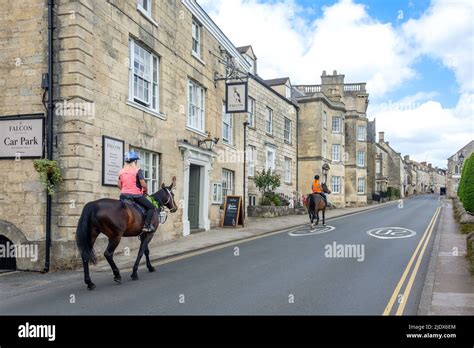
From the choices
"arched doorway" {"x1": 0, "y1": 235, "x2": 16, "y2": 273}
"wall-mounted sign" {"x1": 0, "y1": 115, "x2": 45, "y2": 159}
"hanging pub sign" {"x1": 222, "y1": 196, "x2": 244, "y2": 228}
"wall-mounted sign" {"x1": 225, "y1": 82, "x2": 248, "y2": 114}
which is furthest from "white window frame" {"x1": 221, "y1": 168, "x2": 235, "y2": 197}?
"arched doorway" {"x1": 0, "y1": 235, "x2": 16, "y2": 273}

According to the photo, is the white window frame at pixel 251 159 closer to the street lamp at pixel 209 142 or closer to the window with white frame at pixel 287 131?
A: the street lamp at pixel 209 142

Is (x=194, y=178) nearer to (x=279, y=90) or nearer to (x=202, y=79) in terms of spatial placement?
(x=202, y=79)

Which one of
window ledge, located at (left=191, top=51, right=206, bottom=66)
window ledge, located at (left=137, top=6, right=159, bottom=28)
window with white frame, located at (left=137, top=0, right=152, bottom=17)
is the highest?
window with white frame, located at (left=137, top=0, right=152, bottom=17)

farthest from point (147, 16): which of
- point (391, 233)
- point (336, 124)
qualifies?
point (336, 124)

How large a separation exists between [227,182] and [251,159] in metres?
5.37

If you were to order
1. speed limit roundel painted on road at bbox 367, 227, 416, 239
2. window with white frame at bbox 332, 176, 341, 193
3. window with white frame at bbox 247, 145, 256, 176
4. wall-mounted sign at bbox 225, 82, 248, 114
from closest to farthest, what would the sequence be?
speed limit roundel painted on road at bbox 367, 227, 416, 239
wall-mounted sign at bbox 225, 82, 248, 114
window with white frame at bbox 247, 145, 256, 176
window with white frame at bbox 332, 176, 341, 193

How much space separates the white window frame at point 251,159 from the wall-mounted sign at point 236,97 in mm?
6830

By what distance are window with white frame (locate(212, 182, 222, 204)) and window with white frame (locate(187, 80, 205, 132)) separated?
9.18ft

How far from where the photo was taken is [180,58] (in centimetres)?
1659

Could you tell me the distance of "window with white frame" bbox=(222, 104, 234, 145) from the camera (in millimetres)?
21530

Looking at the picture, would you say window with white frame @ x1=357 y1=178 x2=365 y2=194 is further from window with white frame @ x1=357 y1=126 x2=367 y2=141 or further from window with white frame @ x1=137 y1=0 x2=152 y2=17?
window with white frame @ x1=137 y1=0 x2=152 y2=17

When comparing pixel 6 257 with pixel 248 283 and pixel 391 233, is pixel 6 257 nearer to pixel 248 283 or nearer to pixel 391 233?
pixel 248 283

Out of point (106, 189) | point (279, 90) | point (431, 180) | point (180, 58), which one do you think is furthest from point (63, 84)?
point (431, 180)

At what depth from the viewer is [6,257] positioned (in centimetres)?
1087
